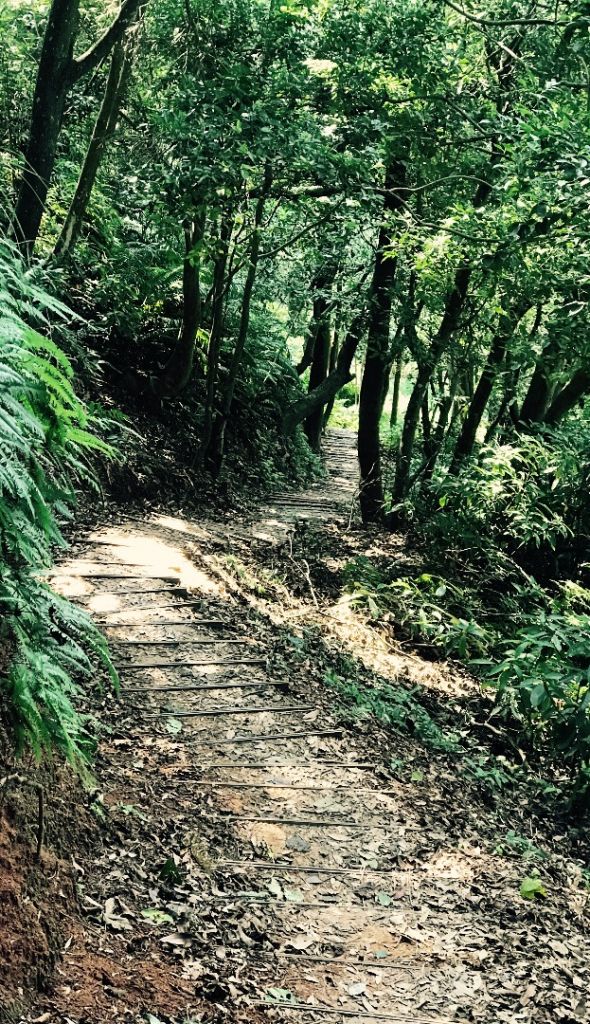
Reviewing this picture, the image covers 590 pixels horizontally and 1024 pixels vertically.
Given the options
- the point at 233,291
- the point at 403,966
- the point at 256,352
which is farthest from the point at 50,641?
the point at 256,352

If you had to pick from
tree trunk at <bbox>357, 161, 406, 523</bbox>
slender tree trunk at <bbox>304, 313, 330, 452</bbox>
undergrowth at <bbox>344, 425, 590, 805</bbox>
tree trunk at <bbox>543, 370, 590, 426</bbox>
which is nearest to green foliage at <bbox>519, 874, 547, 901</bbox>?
undergrowth at <bbox>344, 425, 590, 805</bbox>

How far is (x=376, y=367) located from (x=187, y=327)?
9.96 ft

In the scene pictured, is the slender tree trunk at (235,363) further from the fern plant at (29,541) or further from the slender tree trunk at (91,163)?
the fern plant at (29,541)

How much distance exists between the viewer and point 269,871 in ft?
13.9

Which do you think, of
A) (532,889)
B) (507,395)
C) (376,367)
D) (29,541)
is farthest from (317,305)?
(29,541)

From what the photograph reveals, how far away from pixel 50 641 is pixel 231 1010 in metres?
1.62

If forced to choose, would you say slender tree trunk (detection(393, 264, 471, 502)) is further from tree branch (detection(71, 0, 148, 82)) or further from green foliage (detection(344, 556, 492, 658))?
tree branch (detection(71, 0, 148, 82))

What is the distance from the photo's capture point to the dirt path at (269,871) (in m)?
3.33

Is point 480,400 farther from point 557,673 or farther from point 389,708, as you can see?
point 557,673

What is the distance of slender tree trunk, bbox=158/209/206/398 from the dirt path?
540 cm

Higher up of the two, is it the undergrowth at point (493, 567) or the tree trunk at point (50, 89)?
the tree trunk at point (50, 89)

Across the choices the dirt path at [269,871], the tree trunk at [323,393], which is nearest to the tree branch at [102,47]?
the dirt path at [269,871]

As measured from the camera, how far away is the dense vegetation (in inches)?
247

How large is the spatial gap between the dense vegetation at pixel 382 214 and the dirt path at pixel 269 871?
0.94 m
